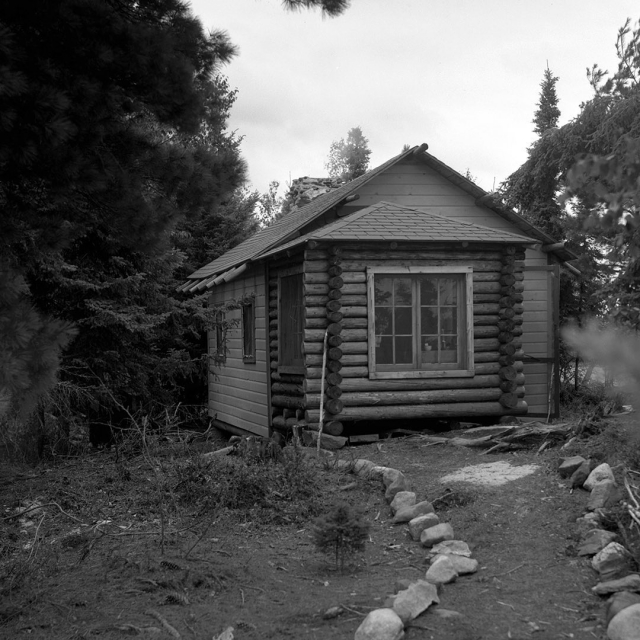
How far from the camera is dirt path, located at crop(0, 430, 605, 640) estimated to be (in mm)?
4613

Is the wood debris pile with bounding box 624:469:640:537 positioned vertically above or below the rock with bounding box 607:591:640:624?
above

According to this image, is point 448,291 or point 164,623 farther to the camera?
point 448,291

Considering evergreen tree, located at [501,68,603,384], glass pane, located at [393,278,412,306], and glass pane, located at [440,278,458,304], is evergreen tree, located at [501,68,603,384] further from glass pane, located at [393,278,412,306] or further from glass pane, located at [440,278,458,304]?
glass pane, located at [393,278,412,306]

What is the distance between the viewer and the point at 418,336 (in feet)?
39.0

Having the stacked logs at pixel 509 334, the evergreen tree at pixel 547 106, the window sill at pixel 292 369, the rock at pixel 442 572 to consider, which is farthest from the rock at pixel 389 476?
the evergreen tree at pixel 547 106

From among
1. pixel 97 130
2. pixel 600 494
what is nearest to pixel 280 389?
pixel 600 494

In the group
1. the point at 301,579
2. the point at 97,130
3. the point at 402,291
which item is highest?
the point at 97,130

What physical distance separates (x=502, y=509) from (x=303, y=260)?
5.77m

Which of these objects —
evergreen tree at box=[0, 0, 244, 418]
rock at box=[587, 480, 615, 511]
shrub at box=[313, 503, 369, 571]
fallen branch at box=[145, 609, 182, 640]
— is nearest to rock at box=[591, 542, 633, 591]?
rock at box=[587, 480, 615, 511]

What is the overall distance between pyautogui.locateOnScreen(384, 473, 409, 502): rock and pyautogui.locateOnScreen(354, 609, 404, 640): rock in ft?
A: 11.0

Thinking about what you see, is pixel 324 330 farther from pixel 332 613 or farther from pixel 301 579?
pixel 332 613

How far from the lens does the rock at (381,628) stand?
167 inches

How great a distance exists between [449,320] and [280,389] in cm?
308

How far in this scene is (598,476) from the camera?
675cm
